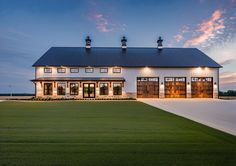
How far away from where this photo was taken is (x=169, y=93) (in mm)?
29938

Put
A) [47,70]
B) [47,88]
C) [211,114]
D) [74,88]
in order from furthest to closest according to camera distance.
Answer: [47,70], [74,88], [47,88], [211,114]

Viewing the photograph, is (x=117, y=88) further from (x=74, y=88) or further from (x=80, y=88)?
(x=74, y=88)

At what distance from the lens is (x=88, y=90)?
2919 cm

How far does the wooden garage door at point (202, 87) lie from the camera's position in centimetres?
2991

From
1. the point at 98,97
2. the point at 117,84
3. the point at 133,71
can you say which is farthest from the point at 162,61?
the point at 98,97

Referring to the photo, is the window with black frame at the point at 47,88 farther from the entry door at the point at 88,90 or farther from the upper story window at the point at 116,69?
the upper story window at the point at 116,69

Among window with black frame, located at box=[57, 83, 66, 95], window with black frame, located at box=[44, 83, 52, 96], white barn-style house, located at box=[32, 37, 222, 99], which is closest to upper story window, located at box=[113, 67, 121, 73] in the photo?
white barn-style house, located at box=[32, 37, 222, 99]

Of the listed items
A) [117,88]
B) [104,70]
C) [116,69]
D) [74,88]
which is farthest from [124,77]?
[74,88]

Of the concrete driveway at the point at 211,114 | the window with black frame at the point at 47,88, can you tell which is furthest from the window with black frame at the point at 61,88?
the concrete driveway at the point at 211,114

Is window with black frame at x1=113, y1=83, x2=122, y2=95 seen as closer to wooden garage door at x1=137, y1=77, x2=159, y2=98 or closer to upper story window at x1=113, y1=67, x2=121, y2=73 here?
upper story window at x1=113, y1=67, x2=121, y2=73

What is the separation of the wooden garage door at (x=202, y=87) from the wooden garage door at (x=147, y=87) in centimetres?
473

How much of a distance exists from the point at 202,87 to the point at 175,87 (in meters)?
3.50

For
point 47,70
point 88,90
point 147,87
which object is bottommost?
point 88,90

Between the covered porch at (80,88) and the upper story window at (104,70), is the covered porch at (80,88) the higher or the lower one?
the lower one
